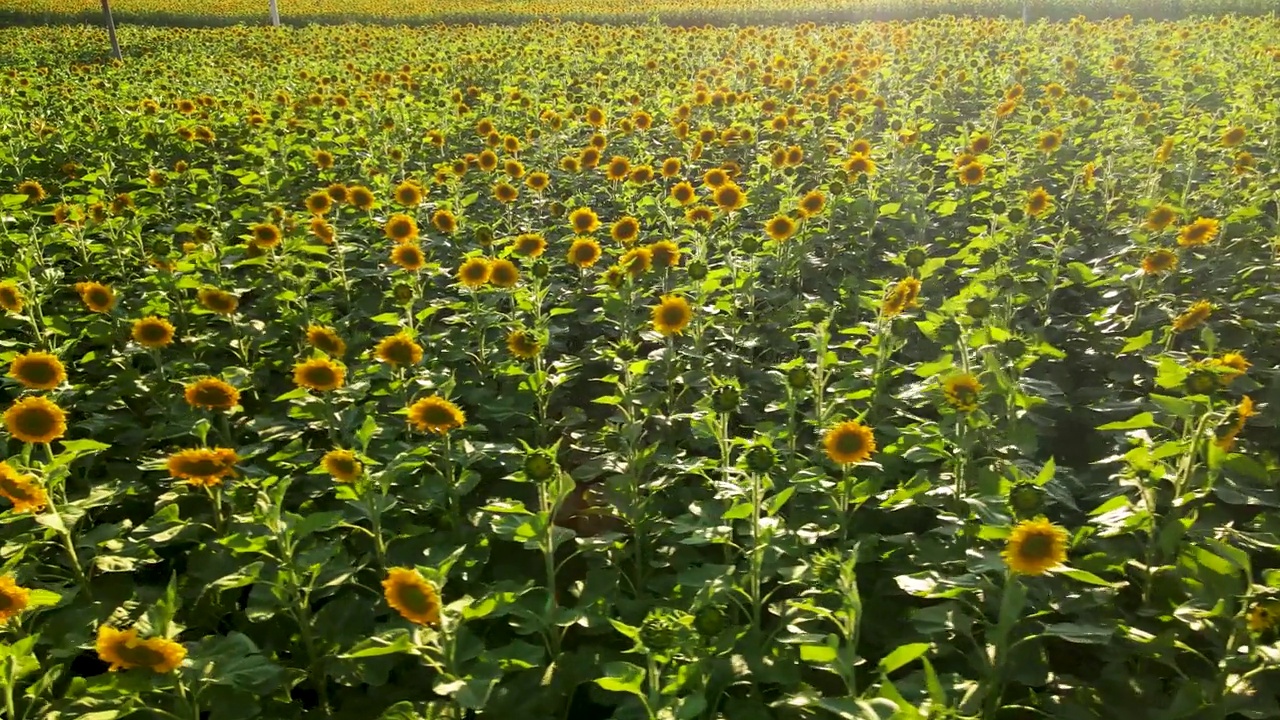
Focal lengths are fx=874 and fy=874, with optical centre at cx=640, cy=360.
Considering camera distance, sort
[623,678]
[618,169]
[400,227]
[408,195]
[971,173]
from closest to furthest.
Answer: [623,678], [400,227], [971,173], [408,195], [618,169]

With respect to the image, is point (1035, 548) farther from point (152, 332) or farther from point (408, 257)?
point (152, 332)

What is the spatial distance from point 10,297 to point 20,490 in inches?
58.9

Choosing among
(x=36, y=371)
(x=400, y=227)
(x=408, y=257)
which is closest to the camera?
(x=36, y=371)

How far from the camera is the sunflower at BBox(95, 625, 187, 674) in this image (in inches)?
69.6

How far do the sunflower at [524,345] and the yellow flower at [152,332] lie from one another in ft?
4.08

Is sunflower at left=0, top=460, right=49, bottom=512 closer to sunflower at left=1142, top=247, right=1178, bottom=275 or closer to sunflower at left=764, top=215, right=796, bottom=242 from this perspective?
sunflower at left=764, top=215, right=796, bottom=242

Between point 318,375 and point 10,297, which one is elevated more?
point 10,297

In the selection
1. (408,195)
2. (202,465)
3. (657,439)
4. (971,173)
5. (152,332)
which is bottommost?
(657,439)

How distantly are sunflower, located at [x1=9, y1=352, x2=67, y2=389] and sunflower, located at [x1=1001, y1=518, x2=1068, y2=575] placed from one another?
2771 millimetres

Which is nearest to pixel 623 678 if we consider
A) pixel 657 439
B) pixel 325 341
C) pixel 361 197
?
pixel 657 439

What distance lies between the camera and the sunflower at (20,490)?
2.09 meters

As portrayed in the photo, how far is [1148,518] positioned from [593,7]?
2571 cm

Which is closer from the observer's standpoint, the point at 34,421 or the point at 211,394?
the point at 34,421

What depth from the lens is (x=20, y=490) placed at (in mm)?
2125
